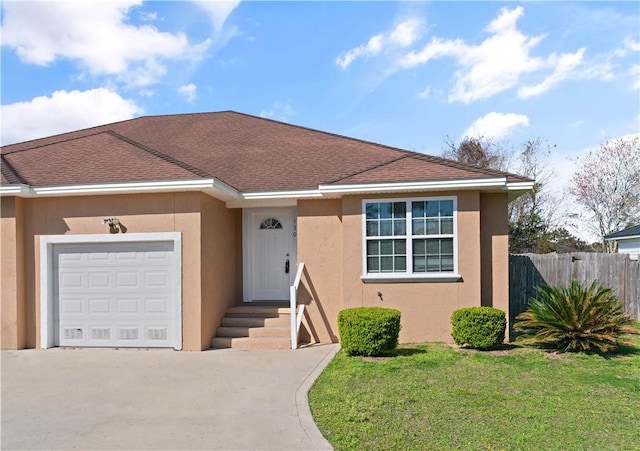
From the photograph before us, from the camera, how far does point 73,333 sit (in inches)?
371

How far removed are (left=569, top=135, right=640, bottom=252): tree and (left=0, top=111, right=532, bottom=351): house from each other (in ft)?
74.2

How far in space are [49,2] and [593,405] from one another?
37.7ft

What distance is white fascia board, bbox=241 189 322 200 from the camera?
9.90 metres

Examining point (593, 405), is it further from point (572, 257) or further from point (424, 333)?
point (572, 257)

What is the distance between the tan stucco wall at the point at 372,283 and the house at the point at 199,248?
0.02m

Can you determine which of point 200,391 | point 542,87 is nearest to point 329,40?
point 542,87

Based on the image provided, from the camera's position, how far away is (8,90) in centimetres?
956

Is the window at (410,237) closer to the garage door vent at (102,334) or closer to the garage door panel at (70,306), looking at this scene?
the garage door vent at (102,334)

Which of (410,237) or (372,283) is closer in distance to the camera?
(410,237)

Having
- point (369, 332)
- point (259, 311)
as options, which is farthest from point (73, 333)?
point (369, 332)

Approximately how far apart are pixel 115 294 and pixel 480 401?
731 cm

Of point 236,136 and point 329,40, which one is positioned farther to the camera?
point 236,136

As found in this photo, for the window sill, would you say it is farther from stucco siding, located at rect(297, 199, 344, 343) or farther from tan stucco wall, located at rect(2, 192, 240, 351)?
tan stucco wall, located at rect(2, 192, 240, 351)

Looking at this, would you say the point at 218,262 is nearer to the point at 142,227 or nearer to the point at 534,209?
the point at 142,227
